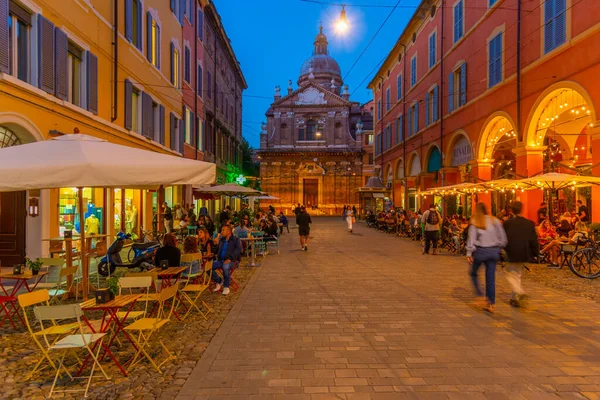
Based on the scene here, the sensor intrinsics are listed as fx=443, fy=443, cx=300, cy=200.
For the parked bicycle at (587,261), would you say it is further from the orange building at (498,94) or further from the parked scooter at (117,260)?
the parked scooter at (117,260)

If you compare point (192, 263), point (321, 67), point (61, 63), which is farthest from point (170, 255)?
point (321, 67)

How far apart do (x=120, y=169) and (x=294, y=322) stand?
3068 mm

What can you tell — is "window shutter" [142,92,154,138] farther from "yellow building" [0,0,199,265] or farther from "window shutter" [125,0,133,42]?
"window shutter" [125,0,133,42]

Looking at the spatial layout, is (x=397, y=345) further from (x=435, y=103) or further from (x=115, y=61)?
(x=435, y=103)

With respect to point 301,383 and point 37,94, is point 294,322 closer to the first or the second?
point 301,383

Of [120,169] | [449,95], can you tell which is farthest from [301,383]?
[449,95]

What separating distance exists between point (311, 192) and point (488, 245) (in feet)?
150

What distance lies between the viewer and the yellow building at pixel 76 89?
9234 millimetres

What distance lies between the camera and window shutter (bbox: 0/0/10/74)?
838 cm

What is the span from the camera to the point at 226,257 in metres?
8.22

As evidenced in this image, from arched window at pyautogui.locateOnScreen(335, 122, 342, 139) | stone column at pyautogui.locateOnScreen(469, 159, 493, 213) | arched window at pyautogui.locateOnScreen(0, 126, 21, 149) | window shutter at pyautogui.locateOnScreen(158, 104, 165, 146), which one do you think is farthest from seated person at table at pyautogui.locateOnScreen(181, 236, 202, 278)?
arched window at pyautogui.locateOnScreen(335, 122, 342, 139)

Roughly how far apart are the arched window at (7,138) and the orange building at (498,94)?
523 inches

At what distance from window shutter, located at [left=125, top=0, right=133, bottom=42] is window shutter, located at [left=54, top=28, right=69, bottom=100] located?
12.7 ft

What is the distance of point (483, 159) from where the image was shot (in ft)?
61.0
